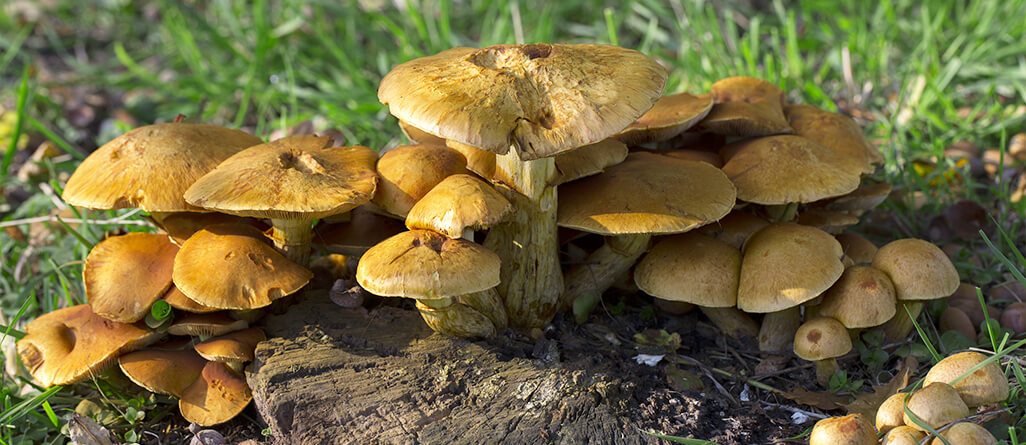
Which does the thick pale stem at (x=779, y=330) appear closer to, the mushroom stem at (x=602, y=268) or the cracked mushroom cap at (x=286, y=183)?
the mushroom stem at (x=602, y=268)

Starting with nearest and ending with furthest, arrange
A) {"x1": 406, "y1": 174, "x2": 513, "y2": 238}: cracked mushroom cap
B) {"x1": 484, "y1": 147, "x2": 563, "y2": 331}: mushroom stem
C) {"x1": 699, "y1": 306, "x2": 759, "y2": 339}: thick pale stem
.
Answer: {"x1": 406, "y1": 174, "x2": 513, "y2": 238}: cracked mushroom cap → {"x1": 484, "y1": 147, "x2": 563, "y2": 331}: mushroom stem → {"x1": 699, "y1": 306, "x2": 759, "y2": 339}: thick pale stem

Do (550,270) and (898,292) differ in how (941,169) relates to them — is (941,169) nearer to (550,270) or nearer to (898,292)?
(898,292)

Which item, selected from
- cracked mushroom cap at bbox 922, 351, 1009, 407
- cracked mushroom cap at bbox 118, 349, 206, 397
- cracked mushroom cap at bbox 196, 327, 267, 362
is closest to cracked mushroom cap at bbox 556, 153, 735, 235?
cracked mushroom cap at bbox 922, 351, 1009, 407

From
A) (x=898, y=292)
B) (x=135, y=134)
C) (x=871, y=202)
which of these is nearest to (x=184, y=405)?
(x=135, y=134)

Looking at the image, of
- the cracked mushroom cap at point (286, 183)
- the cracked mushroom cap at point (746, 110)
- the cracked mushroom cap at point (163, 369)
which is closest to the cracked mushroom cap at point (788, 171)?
the cracked mushroom cap at point (746, 110)

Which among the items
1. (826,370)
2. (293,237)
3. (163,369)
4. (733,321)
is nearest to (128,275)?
(163,369)

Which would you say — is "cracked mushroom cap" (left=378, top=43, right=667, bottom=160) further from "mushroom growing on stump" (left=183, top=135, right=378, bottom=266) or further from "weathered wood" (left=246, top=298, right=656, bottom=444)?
"weathered wood" (left=246, top=298, right=656, bottom=444)
